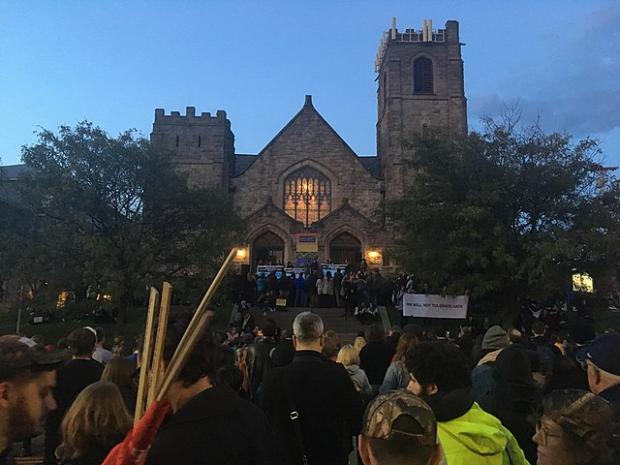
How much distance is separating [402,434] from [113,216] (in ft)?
71.6

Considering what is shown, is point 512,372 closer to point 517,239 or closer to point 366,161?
point 517,239

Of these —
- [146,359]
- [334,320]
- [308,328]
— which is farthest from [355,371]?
[334,320]

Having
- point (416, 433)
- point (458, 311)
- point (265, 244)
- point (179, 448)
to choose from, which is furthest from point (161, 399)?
point (265, 244)

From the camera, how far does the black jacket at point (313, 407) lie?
3.45 meters

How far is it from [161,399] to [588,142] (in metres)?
20.5

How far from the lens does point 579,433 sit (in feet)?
6.79

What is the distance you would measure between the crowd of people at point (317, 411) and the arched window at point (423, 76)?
32.9 meters

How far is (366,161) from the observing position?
39.2m

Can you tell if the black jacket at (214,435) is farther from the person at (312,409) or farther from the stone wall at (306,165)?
the stone wall at (306,165)

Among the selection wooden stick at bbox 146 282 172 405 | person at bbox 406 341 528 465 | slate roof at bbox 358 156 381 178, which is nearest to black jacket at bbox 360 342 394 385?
person at bbox 406 341 528 465

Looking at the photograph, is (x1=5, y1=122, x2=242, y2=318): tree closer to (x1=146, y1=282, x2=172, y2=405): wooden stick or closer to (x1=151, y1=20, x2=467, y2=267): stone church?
(x1=151, y1=20, x2=467, y2=267): stone church

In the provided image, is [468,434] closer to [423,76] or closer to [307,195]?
[307,195]

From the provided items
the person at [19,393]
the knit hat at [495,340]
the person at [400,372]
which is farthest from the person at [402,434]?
the knit hat at [495,340]

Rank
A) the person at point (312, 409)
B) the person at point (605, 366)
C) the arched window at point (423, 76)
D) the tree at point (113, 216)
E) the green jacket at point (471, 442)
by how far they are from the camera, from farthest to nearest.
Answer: the arched window at point (423, 76) → the tree at point (113, 216) → the person at point (312, 409) → the person at point (605, 366) → the green jacket at point (471, 442)
